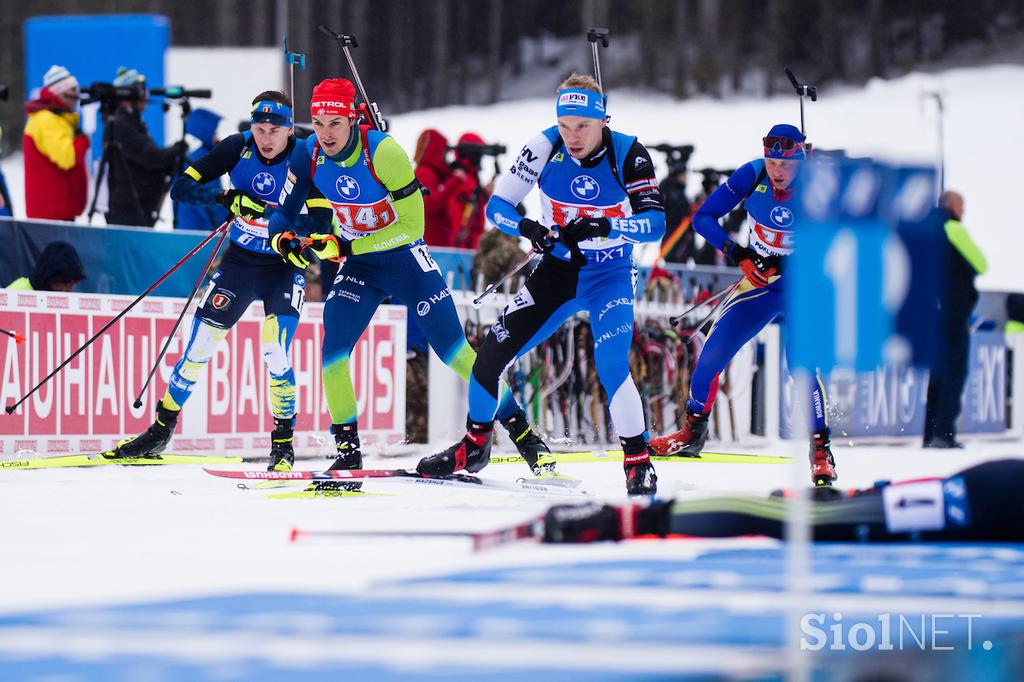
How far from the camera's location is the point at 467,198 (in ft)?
45.1

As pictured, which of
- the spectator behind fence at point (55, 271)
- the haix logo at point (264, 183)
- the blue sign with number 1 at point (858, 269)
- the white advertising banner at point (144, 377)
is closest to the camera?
the blue sign with number 1 at point (858, 269)

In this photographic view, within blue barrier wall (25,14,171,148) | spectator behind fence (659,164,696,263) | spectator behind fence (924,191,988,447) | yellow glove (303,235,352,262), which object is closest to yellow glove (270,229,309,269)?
yellow glove (303,235,352,262)

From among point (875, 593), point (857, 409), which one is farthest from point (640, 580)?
point (857, 409)

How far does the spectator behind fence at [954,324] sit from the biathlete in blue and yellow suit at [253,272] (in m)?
6.53

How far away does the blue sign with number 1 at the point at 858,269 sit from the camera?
3344mm

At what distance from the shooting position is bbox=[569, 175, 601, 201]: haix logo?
25.6 ft

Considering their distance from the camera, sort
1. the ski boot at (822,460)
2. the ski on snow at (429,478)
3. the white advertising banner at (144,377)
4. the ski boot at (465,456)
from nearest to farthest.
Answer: the ski on snow at (429,478) → the ski boot at (465,456) → the ski boot at (822,460) → the white advertising banner at (144,377)

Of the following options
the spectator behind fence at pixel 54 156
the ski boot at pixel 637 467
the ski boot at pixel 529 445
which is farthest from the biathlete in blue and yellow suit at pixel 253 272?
the spectator behind fence at pixel 54 156

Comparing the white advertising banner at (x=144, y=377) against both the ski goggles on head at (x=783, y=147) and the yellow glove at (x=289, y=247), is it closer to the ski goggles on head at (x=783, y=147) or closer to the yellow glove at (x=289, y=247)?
the yellow glove at (x=289, y=247)

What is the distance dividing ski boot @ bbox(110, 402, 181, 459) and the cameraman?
3.04 m

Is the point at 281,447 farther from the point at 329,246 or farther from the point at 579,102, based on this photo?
the point at 579,102

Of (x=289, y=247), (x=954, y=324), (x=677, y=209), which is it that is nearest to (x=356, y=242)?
(x=289, y=247)

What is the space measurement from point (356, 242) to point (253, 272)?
118 centimetres

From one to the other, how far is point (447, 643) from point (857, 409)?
12.1 m
